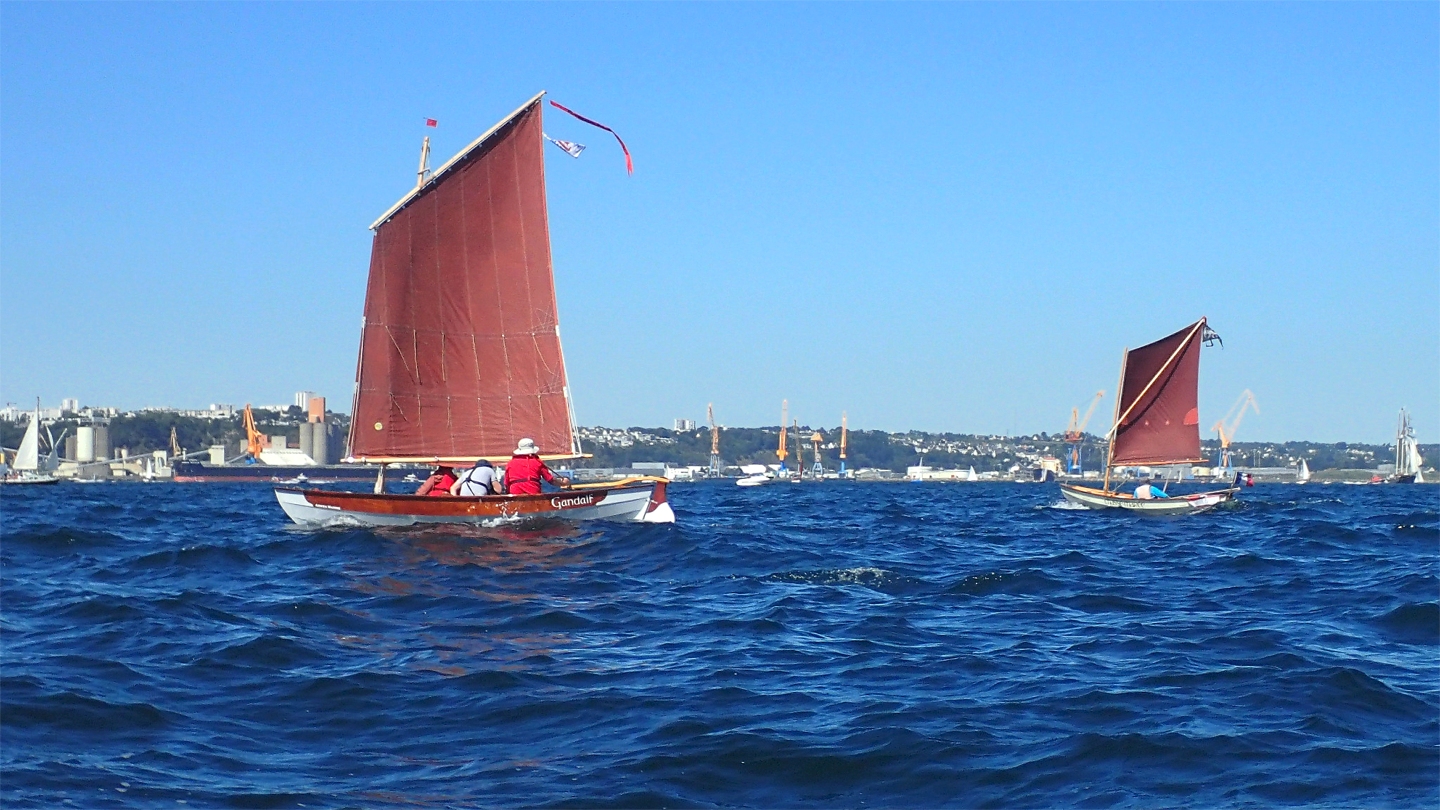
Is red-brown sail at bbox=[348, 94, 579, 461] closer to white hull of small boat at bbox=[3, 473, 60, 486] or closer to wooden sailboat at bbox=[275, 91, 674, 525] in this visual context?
wooden sailboat at bbox=[275, 91, 674, 525]

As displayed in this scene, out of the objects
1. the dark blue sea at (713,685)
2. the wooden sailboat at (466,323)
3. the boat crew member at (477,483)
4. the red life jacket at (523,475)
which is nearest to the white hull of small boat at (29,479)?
the wooden sailboat at (466,323)

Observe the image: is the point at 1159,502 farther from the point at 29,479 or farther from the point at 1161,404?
the point at 29,479

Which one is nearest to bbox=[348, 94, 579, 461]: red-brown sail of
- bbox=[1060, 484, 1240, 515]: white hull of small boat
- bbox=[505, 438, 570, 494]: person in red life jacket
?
bbox=[505, 438, 570, 494]: person in red life jacket

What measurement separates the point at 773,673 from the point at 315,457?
183 meters

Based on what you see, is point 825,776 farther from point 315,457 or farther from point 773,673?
point 315,457

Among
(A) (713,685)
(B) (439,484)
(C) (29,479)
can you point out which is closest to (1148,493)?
(B) (439,484)

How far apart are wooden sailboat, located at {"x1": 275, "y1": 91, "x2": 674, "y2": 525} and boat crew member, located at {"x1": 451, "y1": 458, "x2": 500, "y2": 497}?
2859mm

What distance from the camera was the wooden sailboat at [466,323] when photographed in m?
31.8

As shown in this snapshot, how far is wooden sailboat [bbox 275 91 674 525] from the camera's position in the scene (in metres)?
31.8

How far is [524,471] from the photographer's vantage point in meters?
29.8

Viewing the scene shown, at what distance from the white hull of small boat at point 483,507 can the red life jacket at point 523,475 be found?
0.49m

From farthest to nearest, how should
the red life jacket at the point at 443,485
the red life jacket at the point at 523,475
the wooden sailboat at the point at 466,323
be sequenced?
the wooden sailboat at the point at 466,323 → the red life jacket at the point at 443,485 → the red life jacket at the point at 523,475

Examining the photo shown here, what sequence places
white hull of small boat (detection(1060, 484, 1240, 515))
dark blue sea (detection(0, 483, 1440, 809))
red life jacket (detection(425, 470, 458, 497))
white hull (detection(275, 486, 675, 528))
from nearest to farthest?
dark blue sea (detection(0, 483, 1440, 809)) → white hull (detection(275, 486, 675, 528)) → red life jacket (detection(425, 470, 458, 497)) → white hull of small boat (detection(1060, 484, 1240, 515))

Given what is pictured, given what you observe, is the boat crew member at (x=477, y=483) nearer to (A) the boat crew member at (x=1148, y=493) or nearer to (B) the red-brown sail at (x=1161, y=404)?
(A) the boat crew member at (x=1148, y=493)
